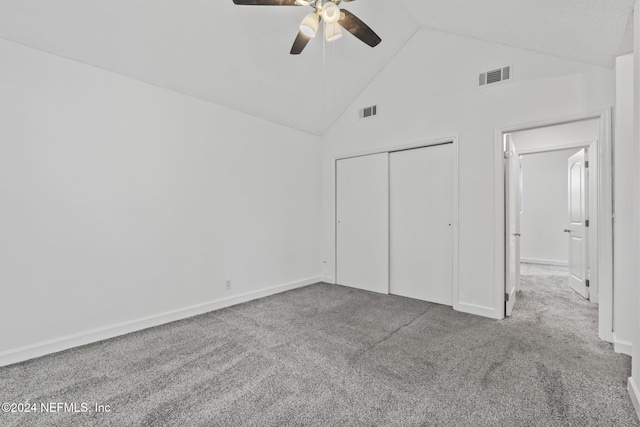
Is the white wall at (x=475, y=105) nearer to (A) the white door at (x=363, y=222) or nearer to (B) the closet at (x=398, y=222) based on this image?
(B) the closet at (x=398, y=222)

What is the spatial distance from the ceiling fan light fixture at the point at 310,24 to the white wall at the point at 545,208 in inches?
257

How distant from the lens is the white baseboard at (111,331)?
219 cm

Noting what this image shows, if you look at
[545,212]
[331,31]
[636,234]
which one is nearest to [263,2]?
[331,31]

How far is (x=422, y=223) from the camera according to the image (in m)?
3.73

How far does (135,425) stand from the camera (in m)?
1.52

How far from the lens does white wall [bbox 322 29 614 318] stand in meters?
2.71

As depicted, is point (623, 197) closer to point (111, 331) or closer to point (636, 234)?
point (636, 234)

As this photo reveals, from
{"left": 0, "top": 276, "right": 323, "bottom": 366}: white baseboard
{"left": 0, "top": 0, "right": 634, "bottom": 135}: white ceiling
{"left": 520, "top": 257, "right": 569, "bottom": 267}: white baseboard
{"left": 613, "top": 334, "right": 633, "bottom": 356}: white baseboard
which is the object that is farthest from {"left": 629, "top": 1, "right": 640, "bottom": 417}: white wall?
{"left": 520, "top": 257, "right": 569, "bottom": 267}: white baseboard

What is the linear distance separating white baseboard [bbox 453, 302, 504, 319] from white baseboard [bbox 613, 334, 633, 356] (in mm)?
863

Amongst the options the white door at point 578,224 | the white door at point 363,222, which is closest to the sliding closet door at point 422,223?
the white door at point 363,222

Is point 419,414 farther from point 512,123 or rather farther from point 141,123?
point 141,123

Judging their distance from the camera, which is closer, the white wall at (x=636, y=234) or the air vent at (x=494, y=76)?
the white wall at (x=636, y=234)

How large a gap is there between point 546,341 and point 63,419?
3587 millimetres

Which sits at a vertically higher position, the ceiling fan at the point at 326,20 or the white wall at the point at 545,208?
the ceiling fan at the point at 326,20
